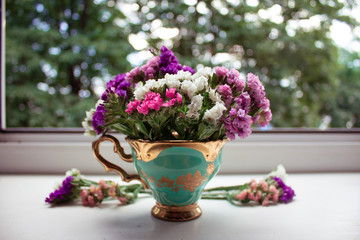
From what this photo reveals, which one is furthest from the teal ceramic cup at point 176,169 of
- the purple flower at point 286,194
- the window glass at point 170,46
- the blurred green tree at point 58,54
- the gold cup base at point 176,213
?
the blurred green tree at point 58,54

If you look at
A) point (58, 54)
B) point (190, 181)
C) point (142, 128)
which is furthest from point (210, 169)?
point (58, 54)

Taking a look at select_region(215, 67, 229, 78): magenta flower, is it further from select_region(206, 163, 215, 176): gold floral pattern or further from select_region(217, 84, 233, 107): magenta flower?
select_region(206, 163, 215, 176): gold floral pattern

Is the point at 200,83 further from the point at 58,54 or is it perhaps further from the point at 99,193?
the point at 58,54

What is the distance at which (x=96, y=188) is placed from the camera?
639 millimetres

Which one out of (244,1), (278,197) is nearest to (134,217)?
(278,197)

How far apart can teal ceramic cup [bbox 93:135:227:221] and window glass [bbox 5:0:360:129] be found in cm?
104

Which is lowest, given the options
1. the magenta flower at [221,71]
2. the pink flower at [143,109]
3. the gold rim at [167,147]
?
the gold rim at [167,147]

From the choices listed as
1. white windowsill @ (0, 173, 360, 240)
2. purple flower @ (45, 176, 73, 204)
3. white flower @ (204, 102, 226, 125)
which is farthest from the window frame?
white flower @ (204, 102, 226, 125)

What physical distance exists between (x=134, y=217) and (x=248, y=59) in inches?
57.8

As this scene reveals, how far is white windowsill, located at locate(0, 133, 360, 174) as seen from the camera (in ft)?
3.03

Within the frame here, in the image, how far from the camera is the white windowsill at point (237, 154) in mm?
922

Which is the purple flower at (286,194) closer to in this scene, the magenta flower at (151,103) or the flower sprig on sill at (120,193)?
the flower sprig on sill at (120,193)

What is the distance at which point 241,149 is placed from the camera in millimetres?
953

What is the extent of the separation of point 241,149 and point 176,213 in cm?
47
